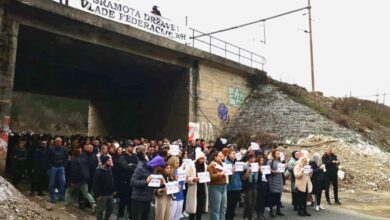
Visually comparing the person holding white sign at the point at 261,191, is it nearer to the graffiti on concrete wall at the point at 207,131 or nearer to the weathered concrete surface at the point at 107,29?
the weathered concrete surface at the point at 107,29

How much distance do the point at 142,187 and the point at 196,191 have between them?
2063mm

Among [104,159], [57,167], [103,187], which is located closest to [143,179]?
[103,187]

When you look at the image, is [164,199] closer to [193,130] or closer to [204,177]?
[204,177]

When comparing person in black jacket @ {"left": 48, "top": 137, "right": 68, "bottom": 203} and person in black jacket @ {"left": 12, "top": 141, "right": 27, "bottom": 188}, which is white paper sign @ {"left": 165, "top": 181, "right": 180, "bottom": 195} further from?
person in black jacket @ {"left": 12, "top": 141, "right": 27, "bottom": 188}

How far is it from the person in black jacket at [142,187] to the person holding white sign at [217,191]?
178cm

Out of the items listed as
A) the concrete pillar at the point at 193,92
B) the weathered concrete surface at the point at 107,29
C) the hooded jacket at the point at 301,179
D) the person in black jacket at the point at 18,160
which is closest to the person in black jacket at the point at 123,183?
the person in black jacket at the point at 18,160

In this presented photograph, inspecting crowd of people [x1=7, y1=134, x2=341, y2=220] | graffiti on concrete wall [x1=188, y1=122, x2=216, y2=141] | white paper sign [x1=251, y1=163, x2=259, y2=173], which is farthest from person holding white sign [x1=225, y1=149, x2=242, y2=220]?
graffiti on concrete wall [x1=188, y1=122, x2=216, y2=141]

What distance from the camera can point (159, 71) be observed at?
22.7 meters

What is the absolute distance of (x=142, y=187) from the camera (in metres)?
7.60

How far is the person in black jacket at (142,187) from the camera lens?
25.0ft

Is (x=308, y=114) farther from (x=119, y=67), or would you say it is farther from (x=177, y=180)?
(x=177, y=180)

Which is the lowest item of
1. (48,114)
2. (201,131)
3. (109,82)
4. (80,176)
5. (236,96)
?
(80,176)

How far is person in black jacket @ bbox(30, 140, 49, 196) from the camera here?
11867mm

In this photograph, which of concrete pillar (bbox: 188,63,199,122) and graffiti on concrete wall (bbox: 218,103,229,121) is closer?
concrete pillar (bbox: 188,63,199,122)
